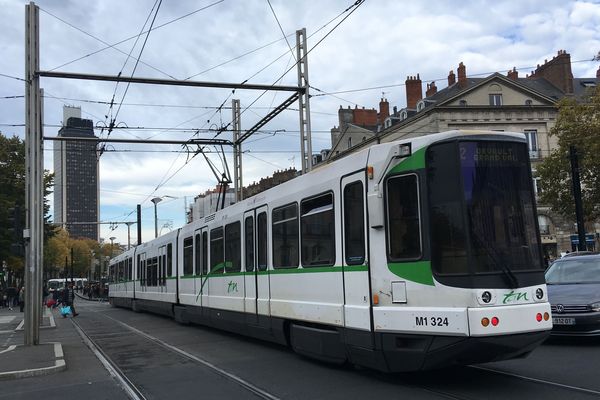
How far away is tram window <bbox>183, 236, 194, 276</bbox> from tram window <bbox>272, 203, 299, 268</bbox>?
20.9 feet

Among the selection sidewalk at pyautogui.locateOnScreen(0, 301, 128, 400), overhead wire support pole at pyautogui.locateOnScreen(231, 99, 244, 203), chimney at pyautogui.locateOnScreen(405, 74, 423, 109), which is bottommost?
sidewalk at pyautogui.locateOnScreen(0, 301, 128, 400)

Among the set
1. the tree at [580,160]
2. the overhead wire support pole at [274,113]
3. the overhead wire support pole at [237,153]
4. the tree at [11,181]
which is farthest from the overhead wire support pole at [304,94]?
the tree at [11,181]

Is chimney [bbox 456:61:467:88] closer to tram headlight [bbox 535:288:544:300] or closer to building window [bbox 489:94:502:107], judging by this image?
building window [bbox 489:94:502:107]

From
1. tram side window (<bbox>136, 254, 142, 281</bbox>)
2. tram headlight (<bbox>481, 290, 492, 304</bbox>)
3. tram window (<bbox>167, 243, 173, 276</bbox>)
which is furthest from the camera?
tram side window (<bbox>136, 254, 142, 281</bbox>)

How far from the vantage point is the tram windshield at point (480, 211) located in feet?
22.6

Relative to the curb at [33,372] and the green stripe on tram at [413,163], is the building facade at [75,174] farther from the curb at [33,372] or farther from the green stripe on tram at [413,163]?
the green stripe on tram at [413,163]

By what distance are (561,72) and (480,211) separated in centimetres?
5300

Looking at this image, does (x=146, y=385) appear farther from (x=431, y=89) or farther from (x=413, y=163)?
(x=431, y=89)

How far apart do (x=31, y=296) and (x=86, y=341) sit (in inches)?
100

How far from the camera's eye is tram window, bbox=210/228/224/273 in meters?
14.1

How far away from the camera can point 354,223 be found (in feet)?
27.0

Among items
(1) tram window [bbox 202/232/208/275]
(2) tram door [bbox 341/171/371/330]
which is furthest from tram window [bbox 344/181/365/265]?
(1) tram window [bbox 202/232/208/275]

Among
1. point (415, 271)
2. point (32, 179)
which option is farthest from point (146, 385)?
point (32, 179)

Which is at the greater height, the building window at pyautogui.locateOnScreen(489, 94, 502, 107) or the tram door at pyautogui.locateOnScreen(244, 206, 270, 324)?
the building window at pyautogui.locateOnScreen(489, 94, 502, 107)
